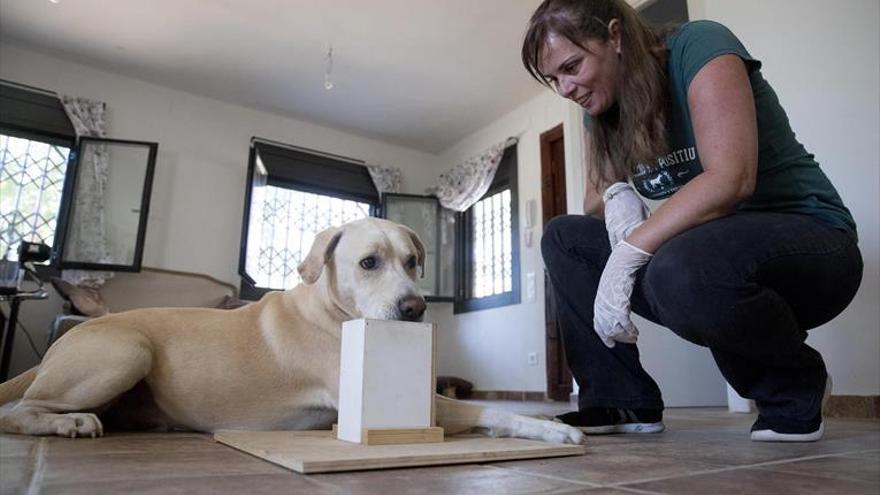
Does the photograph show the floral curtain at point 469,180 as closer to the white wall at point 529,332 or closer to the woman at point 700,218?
the white wall at point 529,332

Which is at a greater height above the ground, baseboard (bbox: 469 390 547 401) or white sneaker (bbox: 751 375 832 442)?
white sneaker (bbox: 751 375 832 442)

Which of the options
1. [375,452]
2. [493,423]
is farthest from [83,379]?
[493,423]

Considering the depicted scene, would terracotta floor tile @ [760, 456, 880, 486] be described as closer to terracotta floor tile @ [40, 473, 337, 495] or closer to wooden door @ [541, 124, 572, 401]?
terracotta floor tile @ [40, 473, 337, 495]

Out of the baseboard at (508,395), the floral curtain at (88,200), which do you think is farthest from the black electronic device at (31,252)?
the baseboard at (508,395)

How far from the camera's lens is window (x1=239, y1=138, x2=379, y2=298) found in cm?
538

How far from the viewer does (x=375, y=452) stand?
37.1 inches

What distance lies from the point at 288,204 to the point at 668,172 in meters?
4.82

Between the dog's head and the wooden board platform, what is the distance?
1.17 feet

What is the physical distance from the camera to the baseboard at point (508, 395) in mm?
4874

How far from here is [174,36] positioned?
176 inches

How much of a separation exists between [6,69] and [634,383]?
548cm

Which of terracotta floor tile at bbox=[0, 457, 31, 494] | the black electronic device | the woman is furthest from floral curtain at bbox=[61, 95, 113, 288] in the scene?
the woman

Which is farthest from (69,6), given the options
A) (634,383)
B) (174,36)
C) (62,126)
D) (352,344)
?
(634,383)

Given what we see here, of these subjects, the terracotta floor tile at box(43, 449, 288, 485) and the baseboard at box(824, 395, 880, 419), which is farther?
the baseboard at box(824, 395, 880, 419)
